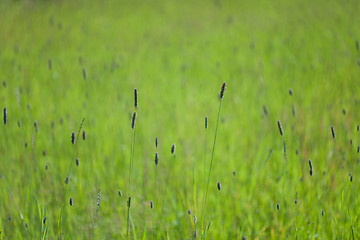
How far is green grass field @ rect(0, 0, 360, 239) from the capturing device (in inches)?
70.6

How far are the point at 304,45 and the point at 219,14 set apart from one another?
4.36 meters

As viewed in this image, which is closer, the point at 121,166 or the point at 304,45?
the point at 121,166

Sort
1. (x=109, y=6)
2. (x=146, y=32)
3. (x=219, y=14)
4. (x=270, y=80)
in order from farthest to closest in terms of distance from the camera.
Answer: (x=109, y=6) → (x=219, y=14) → (x=146, y=32) → (x=270, y=80)

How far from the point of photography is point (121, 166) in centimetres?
260

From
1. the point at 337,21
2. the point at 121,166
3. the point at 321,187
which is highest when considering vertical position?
the point at 337,21

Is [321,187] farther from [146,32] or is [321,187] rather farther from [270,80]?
[146,32]

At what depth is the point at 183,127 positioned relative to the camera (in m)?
3.27

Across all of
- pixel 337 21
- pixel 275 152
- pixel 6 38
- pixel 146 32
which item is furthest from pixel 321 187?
pixel 6 38

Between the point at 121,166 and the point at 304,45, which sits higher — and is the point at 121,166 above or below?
below

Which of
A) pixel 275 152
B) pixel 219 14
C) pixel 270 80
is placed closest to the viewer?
pixel 275 152

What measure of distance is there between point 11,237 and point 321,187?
2.04m

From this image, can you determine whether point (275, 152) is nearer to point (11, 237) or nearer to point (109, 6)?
point (11, 237)

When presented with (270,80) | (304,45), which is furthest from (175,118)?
(304,45)

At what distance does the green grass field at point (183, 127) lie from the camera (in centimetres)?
179
